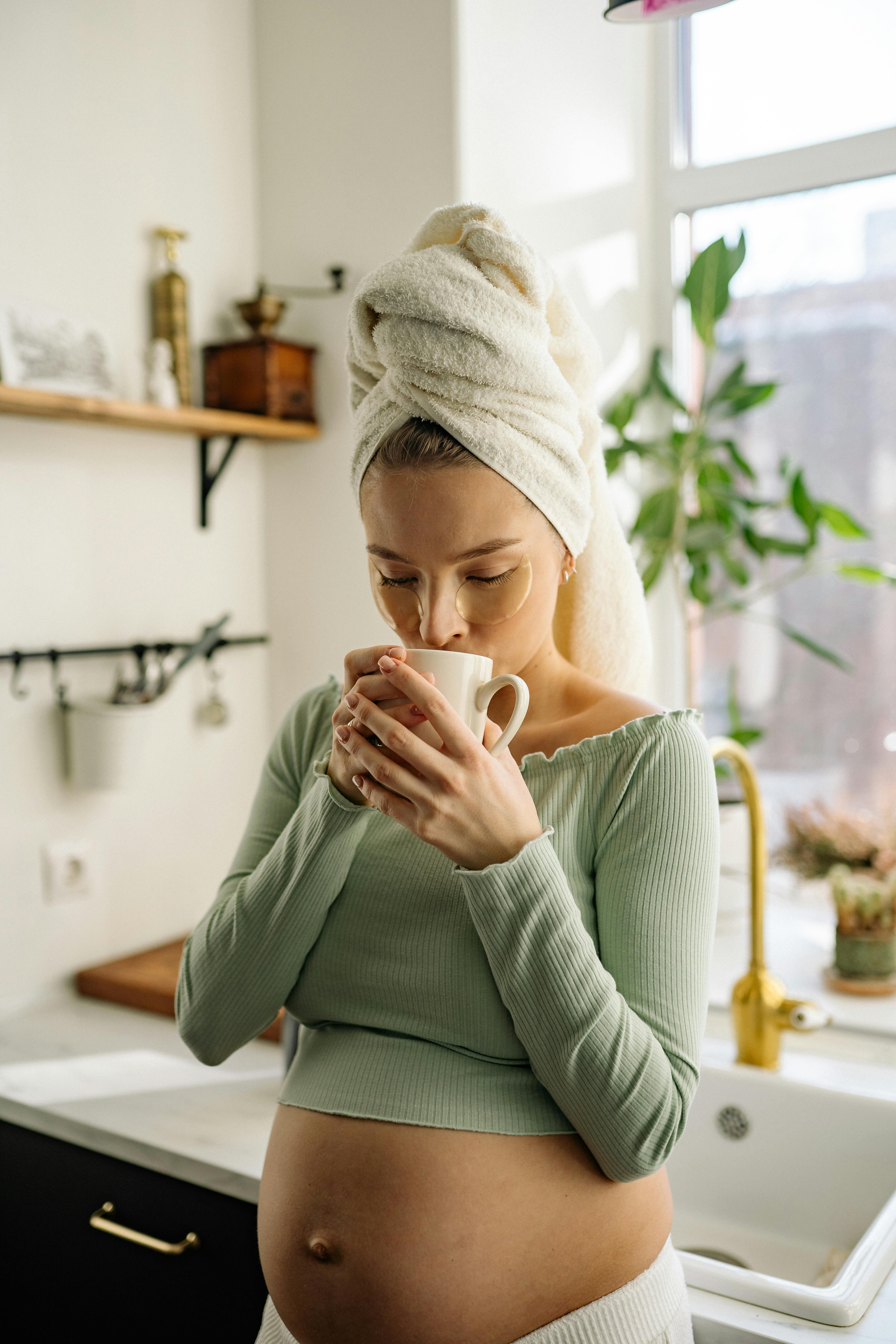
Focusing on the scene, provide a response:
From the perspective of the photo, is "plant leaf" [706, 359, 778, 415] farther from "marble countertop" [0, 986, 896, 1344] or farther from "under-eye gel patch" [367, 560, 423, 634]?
"under-eye gel patch" [367, 560, 423, 634]

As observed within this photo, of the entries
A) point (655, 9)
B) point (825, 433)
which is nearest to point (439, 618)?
point (655, 9)

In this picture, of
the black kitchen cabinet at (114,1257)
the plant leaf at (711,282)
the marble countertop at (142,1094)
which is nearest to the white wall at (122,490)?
the marble countertop at (142,1094)

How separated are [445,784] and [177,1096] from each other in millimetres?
881

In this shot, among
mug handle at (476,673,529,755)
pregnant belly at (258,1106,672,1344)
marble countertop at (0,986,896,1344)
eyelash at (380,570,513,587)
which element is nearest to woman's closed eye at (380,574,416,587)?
eyelash at (380,570,513,587)

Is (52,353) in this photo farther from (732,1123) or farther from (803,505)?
(732,1123)

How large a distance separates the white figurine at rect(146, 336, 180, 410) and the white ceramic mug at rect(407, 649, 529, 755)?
1141 millimetres

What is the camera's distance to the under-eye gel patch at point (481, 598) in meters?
0.86

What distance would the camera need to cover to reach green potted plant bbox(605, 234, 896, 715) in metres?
1.97

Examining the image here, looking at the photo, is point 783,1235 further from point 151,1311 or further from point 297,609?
point 297,609

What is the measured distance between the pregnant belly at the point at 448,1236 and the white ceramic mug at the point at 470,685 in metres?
0.31

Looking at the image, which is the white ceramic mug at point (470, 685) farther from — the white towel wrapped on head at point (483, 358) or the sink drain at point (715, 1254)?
the sink drain at point (715, 1254)

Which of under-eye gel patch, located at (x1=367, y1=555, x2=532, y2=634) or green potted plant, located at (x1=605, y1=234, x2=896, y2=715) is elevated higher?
green potted plant, located at (x1=605, y1=234, x2=896, y2=715)

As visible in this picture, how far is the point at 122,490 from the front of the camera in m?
1.80

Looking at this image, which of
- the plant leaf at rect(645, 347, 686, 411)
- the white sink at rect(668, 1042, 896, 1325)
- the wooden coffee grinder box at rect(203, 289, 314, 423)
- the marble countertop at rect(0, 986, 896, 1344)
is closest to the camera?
the marble countertop at rect(0, 986, 896, 1344)
